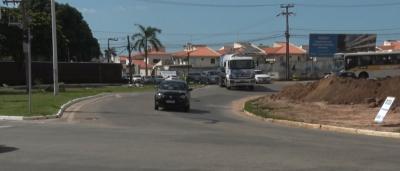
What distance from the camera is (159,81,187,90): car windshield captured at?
118 ft

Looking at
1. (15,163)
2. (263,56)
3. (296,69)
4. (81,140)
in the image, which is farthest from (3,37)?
(263,56)

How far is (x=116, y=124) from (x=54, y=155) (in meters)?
11.2

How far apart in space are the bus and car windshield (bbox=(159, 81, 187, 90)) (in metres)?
34.0

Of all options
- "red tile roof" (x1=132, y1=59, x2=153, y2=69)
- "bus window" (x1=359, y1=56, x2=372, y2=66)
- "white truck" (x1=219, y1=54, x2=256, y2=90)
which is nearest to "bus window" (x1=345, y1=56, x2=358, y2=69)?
"bus window" (x1=359, y1=56, x2=372, y2=66)

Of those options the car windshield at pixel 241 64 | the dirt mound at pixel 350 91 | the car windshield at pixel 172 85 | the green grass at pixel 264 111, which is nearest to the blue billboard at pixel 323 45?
the car windshield at pixel 241 64

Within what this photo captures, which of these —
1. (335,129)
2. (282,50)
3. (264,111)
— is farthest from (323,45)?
(335,129)

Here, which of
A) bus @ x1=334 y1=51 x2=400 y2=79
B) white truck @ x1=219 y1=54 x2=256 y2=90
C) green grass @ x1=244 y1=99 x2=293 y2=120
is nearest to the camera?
green grass @ x1=244 y1=99 x2=293 y2=120

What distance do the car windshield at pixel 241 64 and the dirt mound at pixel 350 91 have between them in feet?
48.6

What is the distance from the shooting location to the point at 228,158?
44.5 ft

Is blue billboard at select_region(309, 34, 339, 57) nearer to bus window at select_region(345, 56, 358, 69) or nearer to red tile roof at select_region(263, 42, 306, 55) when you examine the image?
bus window at select_region(345, 56, 358, 69)

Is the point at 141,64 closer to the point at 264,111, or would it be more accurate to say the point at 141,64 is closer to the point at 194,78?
the point at 194,78

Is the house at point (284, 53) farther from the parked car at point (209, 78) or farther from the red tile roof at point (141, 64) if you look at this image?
the parked car at point (209, 78)

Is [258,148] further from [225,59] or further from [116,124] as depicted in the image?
[225,59]

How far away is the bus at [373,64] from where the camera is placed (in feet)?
222
